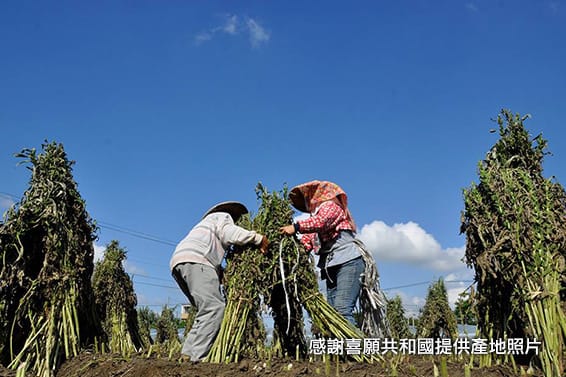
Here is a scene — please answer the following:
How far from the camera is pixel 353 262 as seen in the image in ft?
17.0

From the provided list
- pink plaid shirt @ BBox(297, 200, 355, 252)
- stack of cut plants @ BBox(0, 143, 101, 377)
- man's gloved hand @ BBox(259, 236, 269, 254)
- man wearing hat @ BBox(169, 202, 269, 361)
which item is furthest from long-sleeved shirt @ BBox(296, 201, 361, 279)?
stack of cut plants @ BBox(0, 143, 101, 377)

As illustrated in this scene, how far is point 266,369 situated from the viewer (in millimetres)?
4121

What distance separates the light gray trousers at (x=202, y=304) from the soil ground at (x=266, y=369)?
0.86 ft

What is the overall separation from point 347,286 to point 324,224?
0.66 m

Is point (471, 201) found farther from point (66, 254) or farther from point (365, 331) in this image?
point (66, 254)

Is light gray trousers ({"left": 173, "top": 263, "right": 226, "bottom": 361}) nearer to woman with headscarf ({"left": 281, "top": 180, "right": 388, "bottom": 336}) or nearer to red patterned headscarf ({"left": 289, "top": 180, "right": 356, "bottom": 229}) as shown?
woman with headscarf ({"left": 281, "top": 180, "right": 388, "bottom": 336})

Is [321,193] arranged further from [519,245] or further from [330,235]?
[519,245]

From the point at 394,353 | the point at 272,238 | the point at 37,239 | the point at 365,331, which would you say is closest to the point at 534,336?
the point at 394,353

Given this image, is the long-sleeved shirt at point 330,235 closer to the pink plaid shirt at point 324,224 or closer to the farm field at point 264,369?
the pink plaid shirt at point 324,224

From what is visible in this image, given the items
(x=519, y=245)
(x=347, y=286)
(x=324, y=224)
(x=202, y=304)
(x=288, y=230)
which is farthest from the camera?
(x=324, y=224)

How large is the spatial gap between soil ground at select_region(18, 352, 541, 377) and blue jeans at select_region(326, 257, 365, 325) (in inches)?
26.7

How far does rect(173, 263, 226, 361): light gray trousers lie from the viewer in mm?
4668

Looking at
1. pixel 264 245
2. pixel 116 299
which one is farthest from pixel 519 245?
pixel 116 299

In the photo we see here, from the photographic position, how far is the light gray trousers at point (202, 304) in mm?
4668
